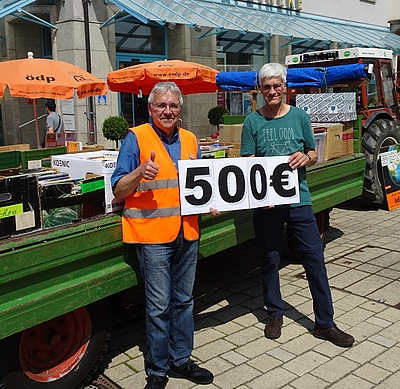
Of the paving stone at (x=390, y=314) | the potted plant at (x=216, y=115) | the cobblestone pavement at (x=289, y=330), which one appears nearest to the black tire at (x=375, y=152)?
the cobblestone pavement at (x=289, y=330)

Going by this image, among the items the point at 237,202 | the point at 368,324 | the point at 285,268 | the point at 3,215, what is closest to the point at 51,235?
the point at 3,215

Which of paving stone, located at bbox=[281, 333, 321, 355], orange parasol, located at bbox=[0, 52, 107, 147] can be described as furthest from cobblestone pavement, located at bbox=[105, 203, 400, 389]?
orange parasol, located at bbox=[0, 52, 107, 147]

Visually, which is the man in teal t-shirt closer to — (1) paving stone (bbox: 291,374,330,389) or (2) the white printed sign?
(2) the white printed sign

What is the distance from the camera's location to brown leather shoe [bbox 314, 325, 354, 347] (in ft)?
12.5

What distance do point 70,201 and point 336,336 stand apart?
2206 mm

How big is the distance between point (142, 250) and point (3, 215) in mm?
838

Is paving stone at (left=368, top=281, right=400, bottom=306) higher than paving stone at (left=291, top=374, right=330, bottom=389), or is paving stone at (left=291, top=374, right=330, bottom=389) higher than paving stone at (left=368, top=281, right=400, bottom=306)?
paving stone at (left=368, top=281, right=400, bottom=306)

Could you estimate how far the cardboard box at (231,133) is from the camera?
544cm

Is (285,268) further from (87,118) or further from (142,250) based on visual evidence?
(87,118)

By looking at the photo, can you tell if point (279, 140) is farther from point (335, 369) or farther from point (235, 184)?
point (335, 369)

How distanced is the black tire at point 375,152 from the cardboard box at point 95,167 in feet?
14.9

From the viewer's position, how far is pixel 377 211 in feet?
26.4

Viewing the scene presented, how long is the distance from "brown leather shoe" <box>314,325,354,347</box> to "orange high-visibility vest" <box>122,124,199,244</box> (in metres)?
1.57

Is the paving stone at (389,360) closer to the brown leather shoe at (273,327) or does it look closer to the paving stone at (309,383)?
the paving stone at (309,383)
